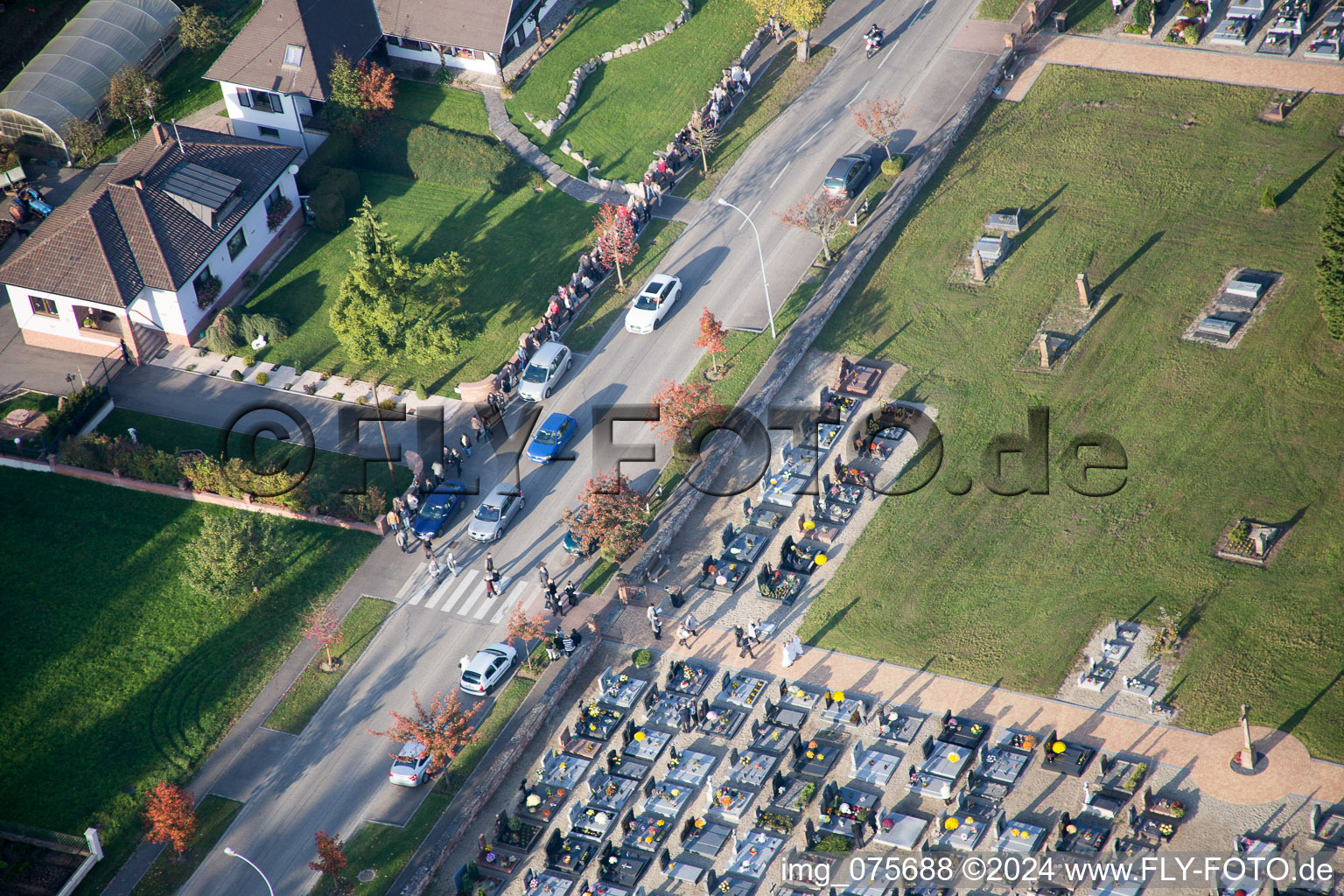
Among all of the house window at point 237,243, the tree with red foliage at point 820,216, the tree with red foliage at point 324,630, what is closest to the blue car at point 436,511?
the tree with red foliage at point 324,630

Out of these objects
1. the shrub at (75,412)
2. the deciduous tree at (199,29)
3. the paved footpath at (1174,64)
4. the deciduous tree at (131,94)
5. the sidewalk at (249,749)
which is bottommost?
the sidewalk at (249,749)

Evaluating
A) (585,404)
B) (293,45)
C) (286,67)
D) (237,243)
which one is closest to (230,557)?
(585,404)

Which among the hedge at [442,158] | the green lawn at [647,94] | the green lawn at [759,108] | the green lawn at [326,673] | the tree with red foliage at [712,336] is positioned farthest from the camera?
the green lawn at [647,94]

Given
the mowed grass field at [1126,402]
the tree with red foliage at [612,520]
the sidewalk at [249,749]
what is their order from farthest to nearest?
the tree with red foliage at [612,520]
the mowed grass field at [1126,402]
the sidewalk at [249,749]

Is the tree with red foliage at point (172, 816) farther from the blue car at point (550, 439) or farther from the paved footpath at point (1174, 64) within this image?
the paved footpath at point (1174, 64)

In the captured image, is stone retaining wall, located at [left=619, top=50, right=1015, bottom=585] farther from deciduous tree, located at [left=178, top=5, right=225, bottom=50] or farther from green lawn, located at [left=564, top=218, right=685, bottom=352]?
deciduous tree, located at [left=178, top=5, right=225, bottom=50]

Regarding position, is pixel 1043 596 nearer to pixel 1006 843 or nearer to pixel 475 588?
pixel 1006 843

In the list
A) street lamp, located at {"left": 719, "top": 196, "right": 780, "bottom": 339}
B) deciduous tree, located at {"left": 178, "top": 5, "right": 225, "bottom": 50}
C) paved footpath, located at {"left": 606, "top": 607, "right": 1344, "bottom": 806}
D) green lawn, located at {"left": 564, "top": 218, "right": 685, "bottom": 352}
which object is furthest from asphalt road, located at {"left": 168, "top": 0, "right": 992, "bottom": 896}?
deciduous tree, located at {"left": 178, "top": 5, "right": 225, "bottom": 50}
